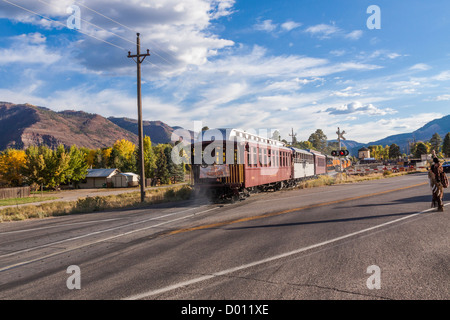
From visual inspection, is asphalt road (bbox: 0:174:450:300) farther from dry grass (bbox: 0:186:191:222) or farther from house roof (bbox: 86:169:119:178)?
house roof (bbox: 86:169:119:178)

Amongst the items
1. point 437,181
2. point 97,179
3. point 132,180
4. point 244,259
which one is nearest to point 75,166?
point 97,179

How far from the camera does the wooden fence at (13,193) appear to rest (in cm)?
5159

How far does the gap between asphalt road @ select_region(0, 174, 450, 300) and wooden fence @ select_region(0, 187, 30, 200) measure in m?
49.4

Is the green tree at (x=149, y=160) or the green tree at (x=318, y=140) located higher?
the green tree at (x=318, y=140)

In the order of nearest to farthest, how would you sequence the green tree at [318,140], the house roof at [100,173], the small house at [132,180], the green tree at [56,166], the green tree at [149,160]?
the green tree at [56,166], the green tree at [149,160], the small house at [132,180], the house roof at [100,173], the green tree at [318,140]

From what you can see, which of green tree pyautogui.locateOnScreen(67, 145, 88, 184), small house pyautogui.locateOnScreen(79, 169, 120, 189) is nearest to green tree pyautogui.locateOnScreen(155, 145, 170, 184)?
small house pyautogui.locateOnScreen(79, 169, 120, 189)

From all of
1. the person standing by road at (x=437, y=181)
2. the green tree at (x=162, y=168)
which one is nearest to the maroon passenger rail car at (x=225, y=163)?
the person standing by road at (x=437, y=181)

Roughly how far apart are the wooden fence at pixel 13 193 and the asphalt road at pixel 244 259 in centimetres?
4935

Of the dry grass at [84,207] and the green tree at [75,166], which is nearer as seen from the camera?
the dry grass at [84,207]

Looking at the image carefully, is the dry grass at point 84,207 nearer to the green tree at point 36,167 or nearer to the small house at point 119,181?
the green tree at point 36,167

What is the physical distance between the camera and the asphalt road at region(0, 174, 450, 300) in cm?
460

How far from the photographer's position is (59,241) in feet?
29.9
